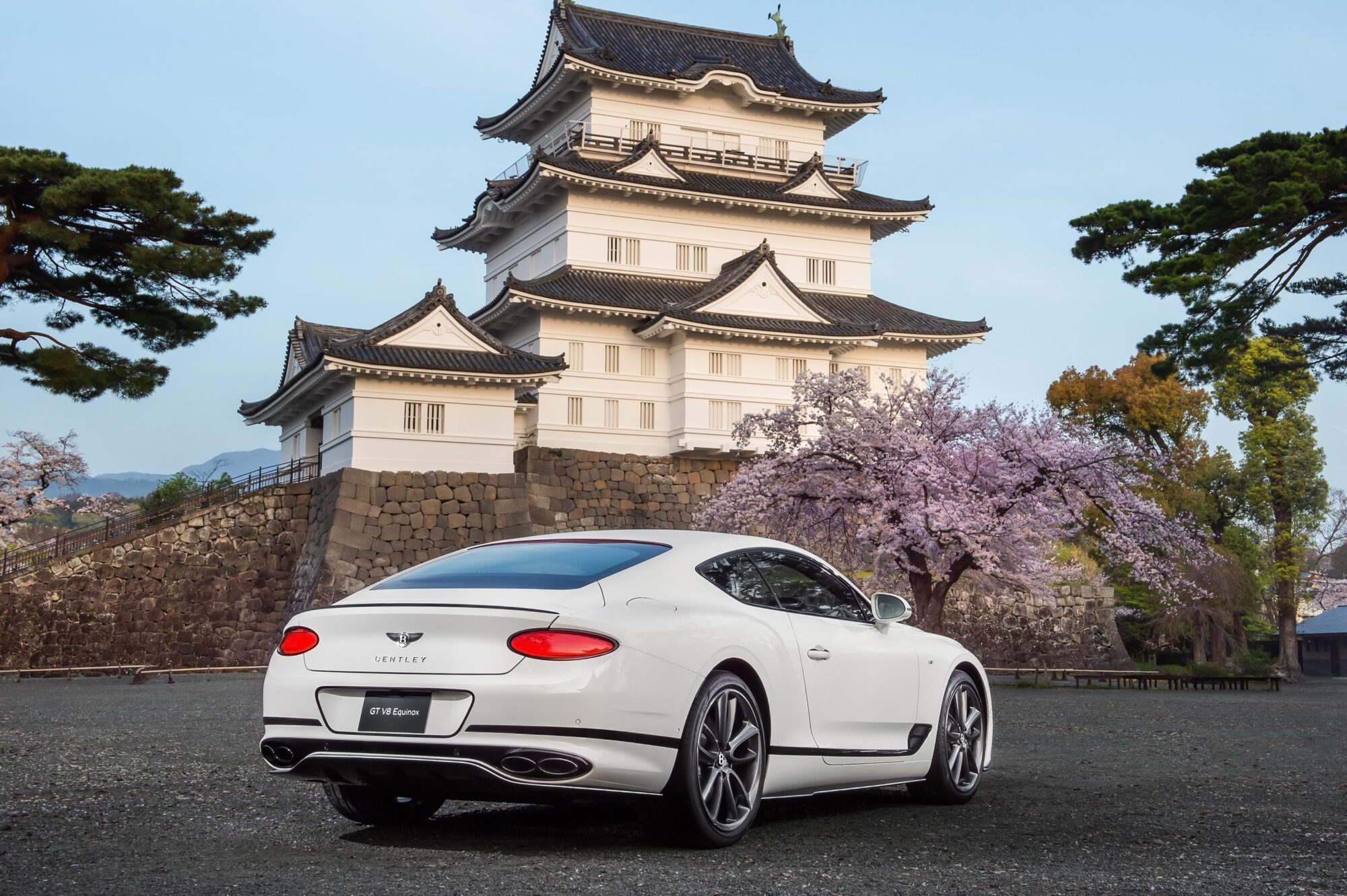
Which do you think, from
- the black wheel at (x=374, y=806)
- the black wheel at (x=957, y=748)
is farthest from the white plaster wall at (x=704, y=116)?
the black wheel at (x=374, y=806)

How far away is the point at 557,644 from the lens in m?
5.14

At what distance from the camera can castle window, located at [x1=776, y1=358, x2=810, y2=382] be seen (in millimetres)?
40125

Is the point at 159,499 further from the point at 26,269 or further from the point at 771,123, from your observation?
the point at 26,269

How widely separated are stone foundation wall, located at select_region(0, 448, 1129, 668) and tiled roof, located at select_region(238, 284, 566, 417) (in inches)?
112

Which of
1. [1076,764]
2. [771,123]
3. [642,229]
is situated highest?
[771,123]

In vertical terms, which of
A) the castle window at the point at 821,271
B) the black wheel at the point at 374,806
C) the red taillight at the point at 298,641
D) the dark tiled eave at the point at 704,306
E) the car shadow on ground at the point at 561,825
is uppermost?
the castle window at the point at 821,271

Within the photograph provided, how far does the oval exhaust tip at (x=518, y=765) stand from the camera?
504 centimetres

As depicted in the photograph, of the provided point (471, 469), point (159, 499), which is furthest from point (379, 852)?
point (159, 499)

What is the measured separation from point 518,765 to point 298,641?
121cm

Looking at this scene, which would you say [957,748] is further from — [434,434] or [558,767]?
[434,434]

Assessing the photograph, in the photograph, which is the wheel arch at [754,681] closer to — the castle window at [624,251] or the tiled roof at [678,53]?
the castle window at [624,251]

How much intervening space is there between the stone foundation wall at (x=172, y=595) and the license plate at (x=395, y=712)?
99.5 ft

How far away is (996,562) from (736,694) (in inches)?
860

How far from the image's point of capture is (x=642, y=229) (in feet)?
139
